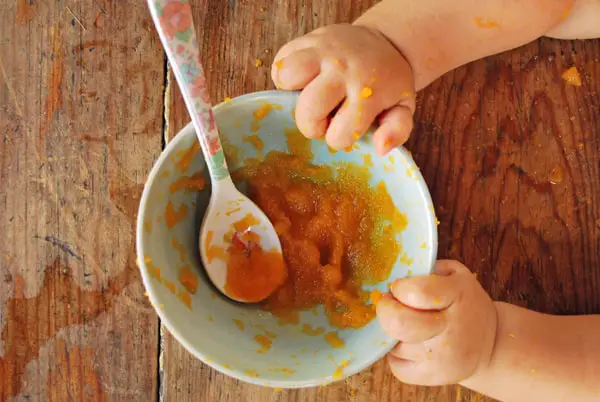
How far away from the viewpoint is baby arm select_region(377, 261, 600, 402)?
668 millimetres

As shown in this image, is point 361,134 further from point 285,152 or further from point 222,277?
point 222,277

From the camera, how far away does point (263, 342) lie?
0.70 metres

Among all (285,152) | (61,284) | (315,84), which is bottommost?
(61,284)

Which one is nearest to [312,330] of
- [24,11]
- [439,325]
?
[439,325]

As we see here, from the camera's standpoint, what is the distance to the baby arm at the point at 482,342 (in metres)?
0.67

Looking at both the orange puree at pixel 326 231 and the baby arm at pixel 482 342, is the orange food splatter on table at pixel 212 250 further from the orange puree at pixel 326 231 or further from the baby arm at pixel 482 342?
the baby arm at pixel 482 342

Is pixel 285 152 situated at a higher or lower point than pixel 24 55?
lower

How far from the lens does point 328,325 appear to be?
2.40ft

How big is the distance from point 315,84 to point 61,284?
0.47 metres

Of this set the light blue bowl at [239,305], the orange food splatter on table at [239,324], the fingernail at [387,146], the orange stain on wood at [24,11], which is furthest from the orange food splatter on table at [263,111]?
the orange stain on wood at [24,11]

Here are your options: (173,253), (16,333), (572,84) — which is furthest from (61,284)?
(572,84)

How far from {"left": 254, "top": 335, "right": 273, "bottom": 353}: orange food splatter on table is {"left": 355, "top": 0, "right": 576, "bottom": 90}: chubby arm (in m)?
0.40

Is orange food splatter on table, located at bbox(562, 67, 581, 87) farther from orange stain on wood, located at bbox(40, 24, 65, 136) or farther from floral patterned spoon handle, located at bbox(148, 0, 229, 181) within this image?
orange stain on wood, located at bbox(40, 24, 65, 136)

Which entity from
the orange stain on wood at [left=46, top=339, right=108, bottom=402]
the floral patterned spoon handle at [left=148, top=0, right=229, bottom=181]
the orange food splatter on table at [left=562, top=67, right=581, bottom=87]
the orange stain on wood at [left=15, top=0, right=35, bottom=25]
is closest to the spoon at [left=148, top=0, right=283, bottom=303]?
the floral patterned spoon handle at [left=148, top=0, right=229, bottom=181]
